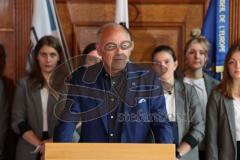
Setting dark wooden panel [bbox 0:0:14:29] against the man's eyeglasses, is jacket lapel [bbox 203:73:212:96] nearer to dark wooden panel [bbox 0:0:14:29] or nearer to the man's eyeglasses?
the man's eyeglasses

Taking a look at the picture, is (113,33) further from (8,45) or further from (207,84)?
(8,45)

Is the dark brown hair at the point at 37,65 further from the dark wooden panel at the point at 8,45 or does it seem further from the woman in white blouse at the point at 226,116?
the woman in white blouse at the point at 226,116

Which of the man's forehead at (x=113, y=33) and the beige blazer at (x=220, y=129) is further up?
the man's forehead at (x=113, y=33)

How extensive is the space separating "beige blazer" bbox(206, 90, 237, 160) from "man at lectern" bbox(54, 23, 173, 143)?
1.08 metres

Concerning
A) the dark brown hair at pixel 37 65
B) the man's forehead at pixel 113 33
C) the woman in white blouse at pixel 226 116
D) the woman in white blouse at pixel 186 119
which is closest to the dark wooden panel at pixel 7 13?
the dark brown hair at pixel 37 65

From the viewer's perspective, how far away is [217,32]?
10.2ft

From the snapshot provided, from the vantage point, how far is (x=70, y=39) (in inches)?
134

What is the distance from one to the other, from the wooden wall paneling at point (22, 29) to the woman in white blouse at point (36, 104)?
0.62 m

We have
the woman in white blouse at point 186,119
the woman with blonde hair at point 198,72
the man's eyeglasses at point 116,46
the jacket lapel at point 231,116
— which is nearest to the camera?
the man's eyeglasses at point 116,46

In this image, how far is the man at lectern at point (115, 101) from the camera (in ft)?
4.82

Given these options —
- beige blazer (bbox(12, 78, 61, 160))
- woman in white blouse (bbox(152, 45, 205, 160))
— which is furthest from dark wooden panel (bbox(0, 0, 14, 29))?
woman in white blouse (bbox(152, 45, 205, 160))

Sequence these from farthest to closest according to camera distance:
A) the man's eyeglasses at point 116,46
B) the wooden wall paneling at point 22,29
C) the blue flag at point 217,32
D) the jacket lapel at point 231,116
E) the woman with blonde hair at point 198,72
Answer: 1. the wooden wall paneling at point 22,29
2. the blue flag at point 217,32
3. the woman with blonde hair at point 198,72
4. the jacket lapel at point 231,116
5. the man's eyeglasses at point 116,46

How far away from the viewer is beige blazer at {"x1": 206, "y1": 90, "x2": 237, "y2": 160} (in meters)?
2.50

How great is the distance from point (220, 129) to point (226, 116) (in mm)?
92
